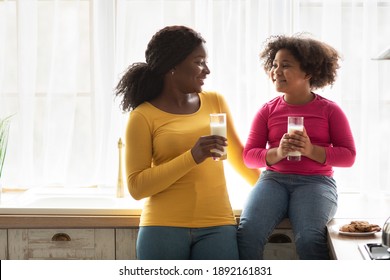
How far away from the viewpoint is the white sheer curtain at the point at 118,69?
3.19 meters

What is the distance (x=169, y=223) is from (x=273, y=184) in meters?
0.45

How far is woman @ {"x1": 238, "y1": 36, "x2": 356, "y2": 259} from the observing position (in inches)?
101

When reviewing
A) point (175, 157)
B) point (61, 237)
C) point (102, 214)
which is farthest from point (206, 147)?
point (61, 237)

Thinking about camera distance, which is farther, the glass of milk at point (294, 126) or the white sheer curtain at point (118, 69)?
the white sheer curtain at point (118, 69)

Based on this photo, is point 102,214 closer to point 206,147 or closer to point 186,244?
point 186,244

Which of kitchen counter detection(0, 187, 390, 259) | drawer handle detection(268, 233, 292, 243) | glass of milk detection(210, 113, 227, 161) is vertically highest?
glass of milk detection(210, 113, 227, 161)

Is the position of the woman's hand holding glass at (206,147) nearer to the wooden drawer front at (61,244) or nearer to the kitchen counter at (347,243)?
the kitchen counter at (347,243)

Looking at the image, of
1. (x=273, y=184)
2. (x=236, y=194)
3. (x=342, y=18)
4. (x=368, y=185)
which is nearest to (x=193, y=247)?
(x=273, y=184)

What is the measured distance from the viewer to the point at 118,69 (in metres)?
3.28

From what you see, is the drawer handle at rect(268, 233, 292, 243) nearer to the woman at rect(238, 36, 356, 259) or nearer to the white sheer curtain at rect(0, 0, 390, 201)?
the woman at rect(238, 36, 356, 259)

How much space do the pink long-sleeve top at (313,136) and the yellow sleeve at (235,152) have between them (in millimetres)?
42

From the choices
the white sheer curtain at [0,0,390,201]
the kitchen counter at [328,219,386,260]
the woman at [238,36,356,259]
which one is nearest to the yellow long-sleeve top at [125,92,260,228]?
the woman at [238,36,356,259]

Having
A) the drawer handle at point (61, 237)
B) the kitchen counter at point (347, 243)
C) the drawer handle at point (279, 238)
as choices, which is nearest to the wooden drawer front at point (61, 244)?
the drawer handle at point (61, 237)

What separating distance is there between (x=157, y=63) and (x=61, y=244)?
2.81 ft
